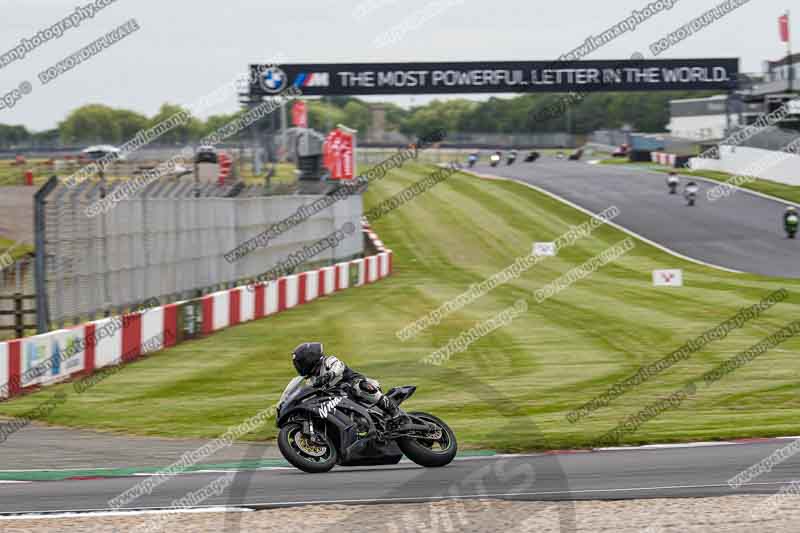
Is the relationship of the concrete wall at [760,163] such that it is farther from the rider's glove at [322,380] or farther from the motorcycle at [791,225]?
the rider's glove at [322,380]

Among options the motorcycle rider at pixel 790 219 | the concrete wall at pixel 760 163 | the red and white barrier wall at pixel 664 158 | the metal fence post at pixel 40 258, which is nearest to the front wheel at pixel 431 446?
the metal fence post at pixel 40 258

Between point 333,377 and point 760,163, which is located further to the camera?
point 760,163

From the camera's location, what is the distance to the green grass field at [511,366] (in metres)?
13.5

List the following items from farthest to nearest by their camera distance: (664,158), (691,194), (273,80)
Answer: (664,158), (691,194), (273,80)

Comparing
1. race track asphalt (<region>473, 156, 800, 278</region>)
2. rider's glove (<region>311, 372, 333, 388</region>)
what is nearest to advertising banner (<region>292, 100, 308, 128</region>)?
race track asphalt (<region>473, 156, 800, 278</region>)

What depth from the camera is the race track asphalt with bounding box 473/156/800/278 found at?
4197 centimetres

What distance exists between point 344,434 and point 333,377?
1.68 feet

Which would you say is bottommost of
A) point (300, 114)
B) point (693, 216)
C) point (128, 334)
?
point (128, 334)

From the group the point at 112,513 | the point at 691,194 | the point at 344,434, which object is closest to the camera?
the point at 112,513

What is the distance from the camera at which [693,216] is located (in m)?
53.1

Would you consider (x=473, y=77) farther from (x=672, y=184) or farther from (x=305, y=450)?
(x=305, y=450)

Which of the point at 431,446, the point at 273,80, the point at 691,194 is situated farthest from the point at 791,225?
the point at 431,446

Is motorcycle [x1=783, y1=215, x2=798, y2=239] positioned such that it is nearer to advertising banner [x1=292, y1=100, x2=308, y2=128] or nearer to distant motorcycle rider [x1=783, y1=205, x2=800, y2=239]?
→ distant motorcycle rider [x1=783, y1=205, x2=800, y2=239]

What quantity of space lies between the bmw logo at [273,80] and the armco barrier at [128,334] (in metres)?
22.4
